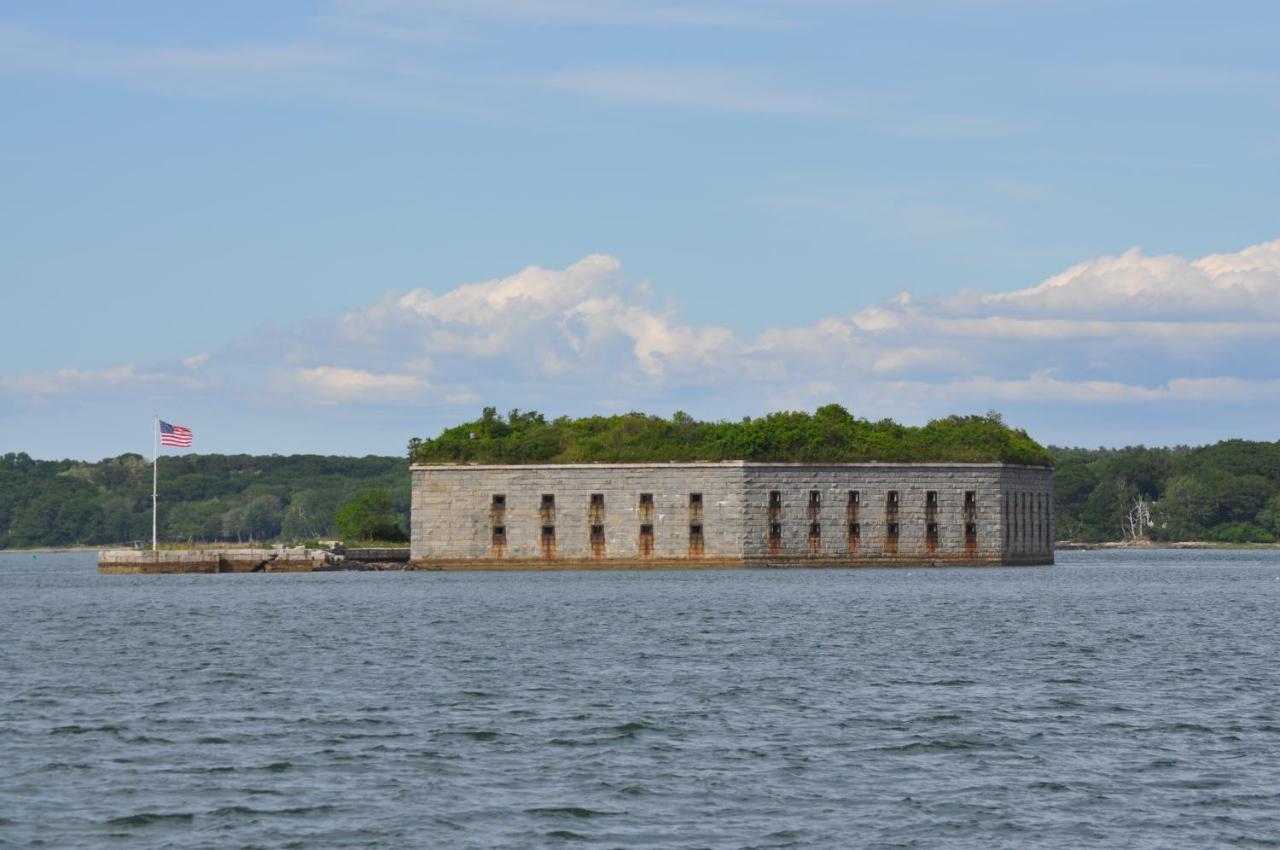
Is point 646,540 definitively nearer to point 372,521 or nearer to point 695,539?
point 695,539

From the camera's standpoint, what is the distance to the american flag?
107 metres

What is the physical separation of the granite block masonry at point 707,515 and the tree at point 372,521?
934 inches

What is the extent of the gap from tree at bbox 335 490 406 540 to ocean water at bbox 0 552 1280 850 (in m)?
74.7

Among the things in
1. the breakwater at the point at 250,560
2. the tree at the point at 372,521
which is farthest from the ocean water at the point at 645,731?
the tree at the point at 372,521

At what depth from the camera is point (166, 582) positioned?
4336 inches

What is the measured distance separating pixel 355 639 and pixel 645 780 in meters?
31.2

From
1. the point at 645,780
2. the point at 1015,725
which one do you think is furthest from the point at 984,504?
the point at 645,780

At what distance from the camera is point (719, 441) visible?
118m

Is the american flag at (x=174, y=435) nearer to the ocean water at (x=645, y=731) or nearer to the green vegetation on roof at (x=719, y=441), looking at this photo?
the green vegetation on roof at (x=719, y=441)

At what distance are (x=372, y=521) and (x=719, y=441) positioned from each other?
38823mm

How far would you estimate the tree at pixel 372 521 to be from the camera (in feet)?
476

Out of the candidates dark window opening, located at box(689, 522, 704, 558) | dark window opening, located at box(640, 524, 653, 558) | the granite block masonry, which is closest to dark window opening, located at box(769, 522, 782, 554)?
the granite block masonry

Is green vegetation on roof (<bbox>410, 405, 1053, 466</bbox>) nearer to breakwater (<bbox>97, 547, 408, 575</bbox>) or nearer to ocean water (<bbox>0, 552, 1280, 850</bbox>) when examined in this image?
breakwater (<bbox>97, 547, 408, 575</bbox>)

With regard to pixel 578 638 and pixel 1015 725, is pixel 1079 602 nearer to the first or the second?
pixel 578 638
